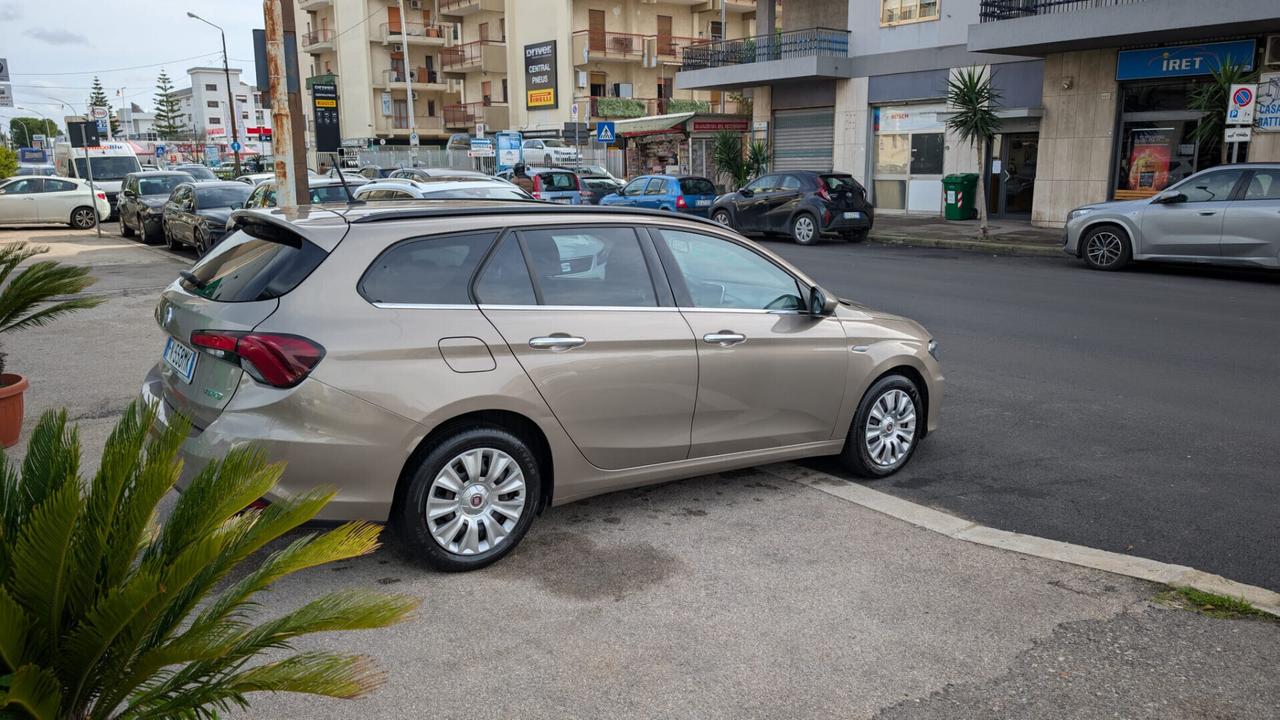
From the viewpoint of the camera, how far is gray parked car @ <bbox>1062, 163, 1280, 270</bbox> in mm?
14672

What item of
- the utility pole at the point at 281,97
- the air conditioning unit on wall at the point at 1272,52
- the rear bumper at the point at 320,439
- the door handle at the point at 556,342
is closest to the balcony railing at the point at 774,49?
the air conditioning unit on wall at the point at 1272,52

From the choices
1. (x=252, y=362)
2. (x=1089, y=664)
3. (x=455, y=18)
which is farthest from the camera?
(x=455, y=18)

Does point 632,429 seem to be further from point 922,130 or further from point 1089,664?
point 922,130

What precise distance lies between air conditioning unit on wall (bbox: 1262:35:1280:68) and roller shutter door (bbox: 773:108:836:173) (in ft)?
41.3

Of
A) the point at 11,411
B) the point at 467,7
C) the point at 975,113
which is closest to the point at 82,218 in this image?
the point at 975,113

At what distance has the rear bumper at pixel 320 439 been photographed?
13.6 feet

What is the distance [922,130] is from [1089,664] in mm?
26309

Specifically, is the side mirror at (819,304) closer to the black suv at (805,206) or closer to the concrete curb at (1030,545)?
the concrete curb at (1030,545)

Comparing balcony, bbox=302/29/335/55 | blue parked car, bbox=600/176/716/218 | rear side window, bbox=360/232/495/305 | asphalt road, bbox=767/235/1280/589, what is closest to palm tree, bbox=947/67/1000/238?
blue parked car, bbox=600/176/716/218

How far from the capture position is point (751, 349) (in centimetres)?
535

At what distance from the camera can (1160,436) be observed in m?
6.89

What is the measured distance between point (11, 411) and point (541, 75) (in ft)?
171

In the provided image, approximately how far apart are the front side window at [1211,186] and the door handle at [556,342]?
13797 millimetres

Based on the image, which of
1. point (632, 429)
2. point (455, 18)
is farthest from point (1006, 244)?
point (455, 18)
